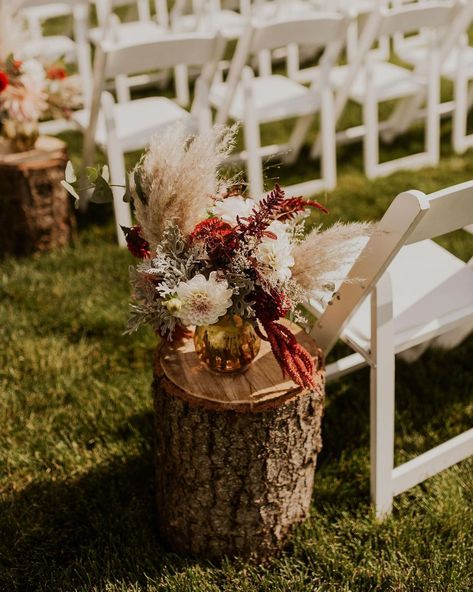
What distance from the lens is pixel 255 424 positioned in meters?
2.21

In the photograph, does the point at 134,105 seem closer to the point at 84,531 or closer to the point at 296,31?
the point at 296,31

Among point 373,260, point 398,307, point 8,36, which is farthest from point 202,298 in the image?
point 8,36

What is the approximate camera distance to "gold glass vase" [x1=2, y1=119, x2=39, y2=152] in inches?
153

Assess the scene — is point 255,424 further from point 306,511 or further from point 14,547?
point 14,547

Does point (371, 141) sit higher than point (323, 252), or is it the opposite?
point (323, 252)

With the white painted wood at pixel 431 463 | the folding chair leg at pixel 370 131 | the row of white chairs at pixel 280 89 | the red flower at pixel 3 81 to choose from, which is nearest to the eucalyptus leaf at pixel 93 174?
the white painted wood at pixel 431 463

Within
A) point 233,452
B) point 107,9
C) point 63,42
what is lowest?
point 233,452

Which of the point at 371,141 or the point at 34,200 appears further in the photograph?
the point at 371,141

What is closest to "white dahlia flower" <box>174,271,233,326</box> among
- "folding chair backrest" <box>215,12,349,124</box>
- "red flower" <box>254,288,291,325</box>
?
"red flower" <box>254,288,291,325</box>

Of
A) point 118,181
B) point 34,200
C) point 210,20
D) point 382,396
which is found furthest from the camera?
point 210,20

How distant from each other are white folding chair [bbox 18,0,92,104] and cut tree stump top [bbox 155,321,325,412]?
2164mm

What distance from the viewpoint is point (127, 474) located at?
111 inches

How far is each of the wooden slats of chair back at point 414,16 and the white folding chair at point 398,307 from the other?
1878 millimetres

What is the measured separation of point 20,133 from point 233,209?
2189 mm
